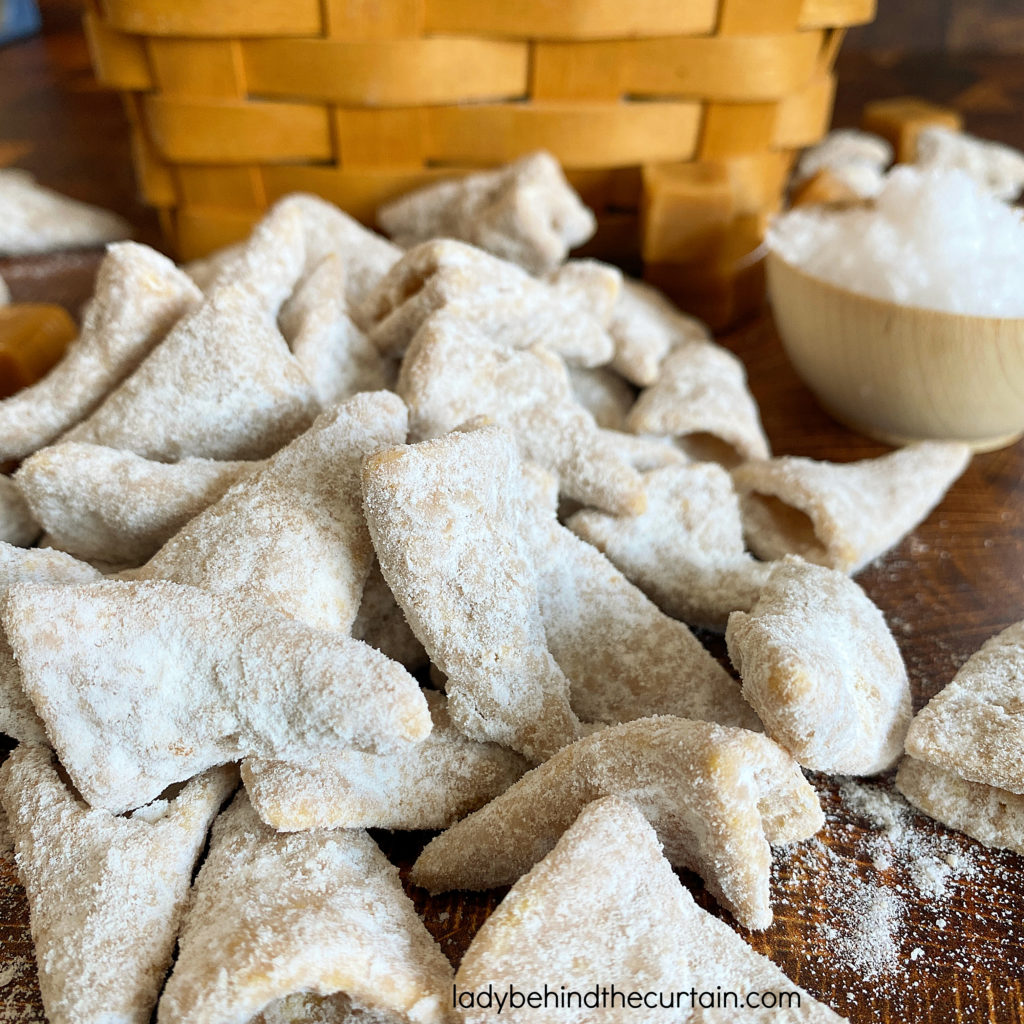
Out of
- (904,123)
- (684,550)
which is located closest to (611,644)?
(684,550)

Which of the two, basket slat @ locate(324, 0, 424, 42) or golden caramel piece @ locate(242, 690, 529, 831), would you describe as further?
basket slat @ locate(324, 0, 424, 42)

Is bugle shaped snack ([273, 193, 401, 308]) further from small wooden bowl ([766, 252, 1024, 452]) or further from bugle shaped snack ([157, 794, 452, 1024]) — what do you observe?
bugle shaped snack ([157, 794, 452, 1024])

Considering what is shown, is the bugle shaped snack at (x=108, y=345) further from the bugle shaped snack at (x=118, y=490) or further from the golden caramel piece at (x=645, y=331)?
the golden caramel piece at (x=645, y=331)

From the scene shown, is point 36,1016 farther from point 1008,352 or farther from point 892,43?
point 892,43

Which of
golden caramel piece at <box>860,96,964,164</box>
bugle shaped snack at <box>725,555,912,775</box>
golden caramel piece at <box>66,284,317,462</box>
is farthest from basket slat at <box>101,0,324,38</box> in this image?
golden caramel piece at <box>860,96,964,164</box>

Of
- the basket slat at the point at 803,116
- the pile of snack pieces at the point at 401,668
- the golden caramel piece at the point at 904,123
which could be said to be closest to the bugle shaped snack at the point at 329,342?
the pile of snack pieces at the point at 401,668

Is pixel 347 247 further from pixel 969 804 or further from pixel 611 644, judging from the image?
pixel 969 804

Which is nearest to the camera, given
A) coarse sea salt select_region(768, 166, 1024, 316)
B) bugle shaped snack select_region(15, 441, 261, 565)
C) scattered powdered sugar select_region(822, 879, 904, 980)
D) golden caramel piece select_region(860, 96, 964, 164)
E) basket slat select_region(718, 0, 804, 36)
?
scattered powdered sugar select_region(822, 879, 904, 980)

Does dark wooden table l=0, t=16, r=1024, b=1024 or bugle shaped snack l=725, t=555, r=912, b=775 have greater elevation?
bugle shaped snack l=725, t=555, r=912, b=775
